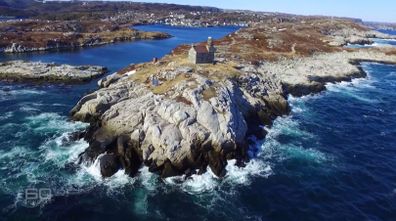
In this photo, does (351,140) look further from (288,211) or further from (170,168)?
(170,168)

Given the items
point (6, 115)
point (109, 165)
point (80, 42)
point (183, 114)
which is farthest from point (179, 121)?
point (80, 42)

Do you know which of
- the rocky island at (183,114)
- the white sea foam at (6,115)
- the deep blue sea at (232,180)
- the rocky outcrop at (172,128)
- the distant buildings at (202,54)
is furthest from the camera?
the distant buildings at (202,54)

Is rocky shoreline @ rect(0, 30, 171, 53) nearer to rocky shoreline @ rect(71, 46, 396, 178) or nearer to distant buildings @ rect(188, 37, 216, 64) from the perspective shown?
rocky shoreline @ rect(71, 46, 396, 178)

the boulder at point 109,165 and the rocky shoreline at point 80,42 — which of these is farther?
the rocky shoreline at point 80,42

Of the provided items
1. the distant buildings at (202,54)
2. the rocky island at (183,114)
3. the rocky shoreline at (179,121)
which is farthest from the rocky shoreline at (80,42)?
the distant buildings at (202,54)

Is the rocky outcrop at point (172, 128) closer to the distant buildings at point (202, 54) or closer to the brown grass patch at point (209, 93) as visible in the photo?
the brown grass patch at point (209, 93)

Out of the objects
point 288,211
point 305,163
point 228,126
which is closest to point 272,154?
point 305,163
